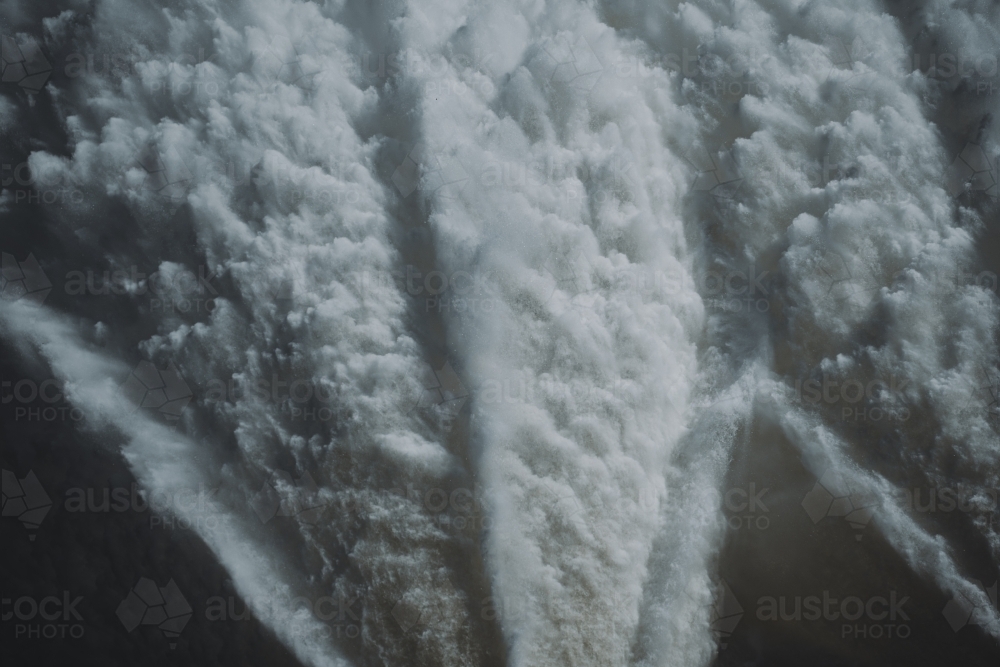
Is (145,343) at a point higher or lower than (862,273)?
lower

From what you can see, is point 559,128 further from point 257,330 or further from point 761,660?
point 761,660

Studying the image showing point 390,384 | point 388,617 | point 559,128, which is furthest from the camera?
point 559,128

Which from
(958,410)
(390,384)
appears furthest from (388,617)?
(958,410)

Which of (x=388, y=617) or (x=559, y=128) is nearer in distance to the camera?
(x=388, y=617)

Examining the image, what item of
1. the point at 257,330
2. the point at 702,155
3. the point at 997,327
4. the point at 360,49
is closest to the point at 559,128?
the point at 702,155

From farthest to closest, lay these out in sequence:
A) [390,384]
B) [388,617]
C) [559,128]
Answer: [559,128] < [390,384] < [388,617]

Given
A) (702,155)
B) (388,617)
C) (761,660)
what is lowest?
(388,617)
